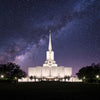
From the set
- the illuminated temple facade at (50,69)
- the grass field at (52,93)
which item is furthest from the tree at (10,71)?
the grass field at (52,93)

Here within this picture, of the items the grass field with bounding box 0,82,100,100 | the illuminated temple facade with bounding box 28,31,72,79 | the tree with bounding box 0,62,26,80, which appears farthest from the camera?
the illuminated temple facade with bounding box 28,31,72,79

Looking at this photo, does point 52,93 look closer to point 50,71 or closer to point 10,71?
point 10,71

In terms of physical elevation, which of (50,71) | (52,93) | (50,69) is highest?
(50,69)

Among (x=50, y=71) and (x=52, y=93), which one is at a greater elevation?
(x=50, y=71)

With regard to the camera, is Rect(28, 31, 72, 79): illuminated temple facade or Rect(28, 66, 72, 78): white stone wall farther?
Rect(28, 66, 72, 78): white stone wall

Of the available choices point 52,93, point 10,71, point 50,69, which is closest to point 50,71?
point 50,69

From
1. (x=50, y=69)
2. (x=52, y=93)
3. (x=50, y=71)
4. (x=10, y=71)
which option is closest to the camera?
(x=52, y=93)

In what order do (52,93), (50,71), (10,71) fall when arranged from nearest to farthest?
1. (52,93)
2. (10,71)
3. (50,71)

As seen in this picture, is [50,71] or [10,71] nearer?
[10,71]

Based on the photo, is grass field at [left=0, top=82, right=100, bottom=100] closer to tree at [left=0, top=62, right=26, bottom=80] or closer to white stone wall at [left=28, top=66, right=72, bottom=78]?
tree at [left=0, top=62, right=26, bottom=80]

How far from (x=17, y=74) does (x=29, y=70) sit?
44.4 m

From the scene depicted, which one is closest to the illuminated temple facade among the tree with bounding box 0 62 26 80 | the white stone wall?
the white stone wall

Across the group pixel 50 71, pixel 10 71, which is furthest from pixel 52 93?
pixel 50 71

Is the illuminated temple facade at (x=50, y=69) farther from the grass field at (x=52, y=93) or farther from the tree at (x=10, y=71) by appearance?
the grass field at (x=52, y=93)
